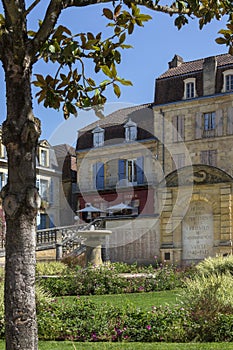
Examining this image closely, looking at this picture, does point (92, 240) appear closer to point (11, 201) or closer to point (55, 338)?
point (55, 338)

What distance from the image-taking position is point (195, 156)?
3459cm

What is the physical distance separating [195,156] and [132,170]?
6.18 metres

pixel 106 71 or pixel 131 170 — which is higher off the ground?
pixel 131 170

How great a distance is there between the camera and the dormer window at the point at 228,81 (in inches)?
1307

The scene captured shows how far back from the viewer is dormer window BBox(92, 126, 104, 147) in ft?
135

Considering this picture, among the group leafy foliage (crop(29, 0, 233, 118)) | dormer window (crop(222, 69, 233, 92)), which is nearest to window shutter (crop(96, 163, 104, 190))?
dormer window (crop(222, 69, 233, 92))

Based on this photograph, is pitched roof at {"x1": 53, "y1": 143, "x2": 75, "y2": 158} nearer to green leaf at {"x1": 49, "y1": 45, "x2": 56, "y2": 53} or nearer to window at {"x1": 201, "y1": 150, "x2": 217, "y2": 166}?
window at {"x1": 201, "y1": 150, "x2": 217, "y2": 166}

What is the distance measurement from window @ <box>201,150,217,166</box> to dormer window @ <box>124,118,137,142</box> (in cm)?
655

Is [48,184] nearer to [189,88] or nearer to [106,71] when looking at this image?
[189,88]

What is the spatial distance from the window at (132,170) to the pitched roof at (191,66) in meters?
6.16

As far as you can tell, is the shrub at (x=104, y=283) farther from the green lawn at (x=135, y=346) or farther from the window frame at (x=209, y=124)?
the window frame at (x=209, y=124)

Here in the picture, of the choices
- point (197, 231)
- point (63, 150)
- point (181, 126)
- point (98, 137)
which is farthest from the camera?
point (63, 150)

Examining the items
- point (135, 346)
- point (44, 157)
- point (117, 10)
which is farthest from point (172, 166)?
point (117, 10)

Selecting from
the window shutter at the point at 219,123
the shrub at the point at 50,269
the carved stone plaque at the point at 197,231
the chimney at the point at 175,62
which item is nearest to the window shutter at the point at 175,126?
the window shutter at the point at 219,123
